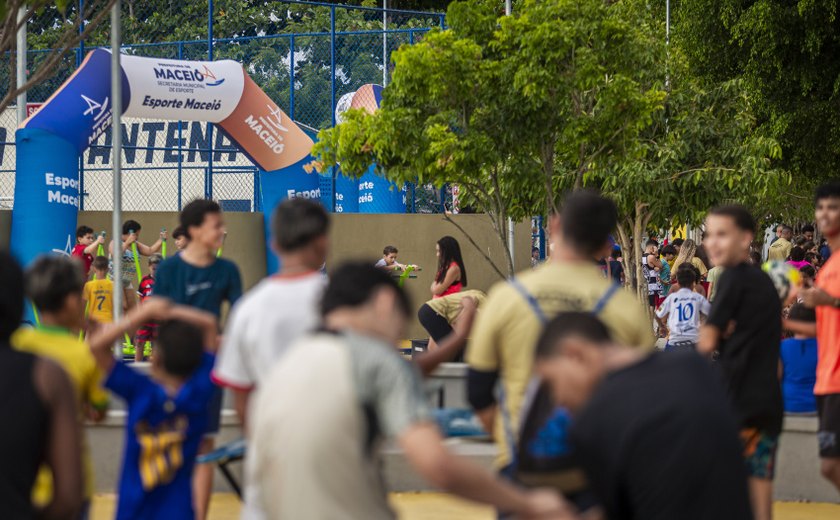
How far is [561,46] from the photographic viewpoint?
1794 centimetres

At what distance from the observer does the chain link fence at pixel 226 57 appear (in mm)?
27625

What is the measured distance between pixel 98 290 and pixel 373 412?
11.7m

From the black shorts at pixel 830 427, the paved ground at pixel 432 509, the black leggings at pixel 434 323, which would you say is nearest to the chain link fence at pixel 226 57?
the black leggings at pixel 434 323

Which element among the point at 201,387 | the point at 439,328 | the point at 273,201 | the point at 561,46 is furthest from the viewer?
the point at 273,201

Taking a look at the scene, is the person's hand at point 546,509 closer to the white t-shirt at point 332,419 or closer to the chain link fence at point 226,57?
the white t-shirt at point 332,419

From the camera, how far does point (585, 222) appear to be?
4.75 meters

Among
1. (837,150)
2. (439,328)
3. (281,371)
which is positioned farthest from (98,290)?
(837,150)

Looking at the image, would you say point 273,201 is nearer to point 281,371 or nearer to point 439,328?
point 439,328

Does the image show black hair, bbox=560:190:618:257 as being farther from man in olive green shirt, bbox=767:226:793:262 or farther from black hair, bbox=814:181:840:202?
man in olive green shirt, bbox=767:226:793:262

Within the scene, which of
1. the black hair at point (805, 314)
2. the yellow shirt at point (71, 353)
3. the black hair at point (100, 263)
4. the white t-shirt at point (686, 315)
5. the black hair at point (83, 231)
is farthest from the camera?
the black hair at point (83, 231)

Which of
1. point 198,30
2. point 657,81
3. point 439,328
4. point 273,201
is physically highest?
point 198,30

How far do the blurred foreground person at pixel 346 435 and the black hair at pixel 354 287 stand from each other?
6.5 inches

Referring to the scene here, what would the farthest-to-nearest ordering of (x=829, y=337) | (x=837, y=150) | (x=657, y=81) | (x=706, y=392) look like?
1. (x=837, y=150)
2. (x=657, y=81)
3. (x=829, y=337)
4. (x=706, y=392)

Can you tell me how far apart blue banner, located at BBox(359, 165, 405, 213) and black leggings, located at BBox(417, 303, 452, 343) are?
493 inches
